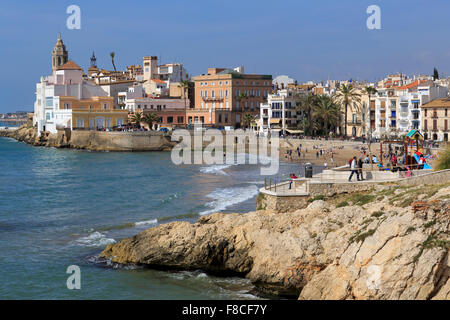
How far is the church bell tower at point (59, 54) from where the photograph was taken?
129 metres

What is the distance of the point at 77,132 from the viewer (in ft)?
301

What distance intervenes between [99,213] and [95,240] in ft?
27.1

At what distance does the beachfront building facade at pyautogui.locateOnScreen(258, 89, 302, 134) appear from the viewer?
88812mm

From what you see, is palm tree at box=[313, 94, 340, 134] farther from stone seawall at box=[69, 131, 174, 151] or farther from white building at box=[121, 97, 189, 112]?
white building at box=[121, 97, 189, 112]

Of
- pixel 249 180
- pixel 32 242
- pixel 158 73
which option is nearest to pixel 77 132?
pixel 158 73

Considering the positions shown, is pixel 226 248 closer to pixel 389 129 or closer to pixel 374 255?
pixel 374 255

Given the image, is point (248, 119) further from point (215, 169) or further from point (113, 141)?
point (215, 169)

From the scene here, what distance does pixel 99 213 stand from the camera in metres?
35.3

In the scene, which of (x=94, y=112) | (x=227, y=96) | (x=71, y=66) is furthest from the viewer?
(x=71, y=66)

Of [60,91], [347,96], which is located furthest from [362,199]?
[60,91]

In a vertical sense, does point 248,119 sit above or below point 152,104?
below

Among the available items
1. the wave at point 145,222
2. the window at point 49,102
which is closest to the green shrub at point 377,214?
the wave at point 145,222

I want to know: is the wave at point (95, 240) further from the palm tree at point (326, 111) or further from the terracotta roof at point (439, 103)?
the palm tree at point (326, 111)

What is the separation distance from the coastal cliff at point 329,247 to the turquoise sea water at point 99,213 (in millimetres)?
757
